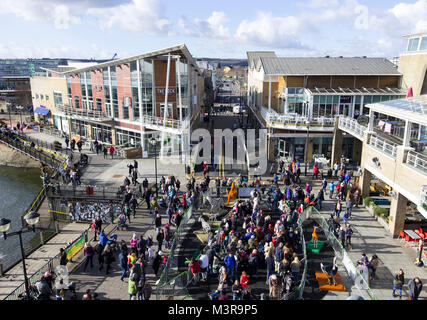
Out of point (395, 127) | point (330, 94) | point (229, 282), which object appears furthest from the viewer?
point (330, 94)

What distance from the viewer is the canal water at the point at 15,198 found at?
72.6ft

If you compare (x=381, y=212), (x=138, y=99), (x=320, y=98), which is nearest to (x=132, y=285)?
(x=381, y=212)

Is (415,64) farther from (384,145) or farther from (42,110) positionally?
(42,110)

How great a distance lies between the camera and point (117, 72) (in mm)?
36625

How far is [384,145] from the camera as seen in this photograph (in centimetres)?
2102

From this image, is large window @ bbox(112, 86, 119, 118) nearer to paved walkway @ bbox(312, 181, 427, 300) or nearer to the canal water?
the canal water

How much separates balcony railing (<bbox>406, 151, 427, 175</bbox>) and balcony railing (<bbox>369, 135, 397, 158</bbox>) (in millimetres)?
1404

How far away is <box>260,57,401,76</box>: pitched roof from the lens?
34.6 meters

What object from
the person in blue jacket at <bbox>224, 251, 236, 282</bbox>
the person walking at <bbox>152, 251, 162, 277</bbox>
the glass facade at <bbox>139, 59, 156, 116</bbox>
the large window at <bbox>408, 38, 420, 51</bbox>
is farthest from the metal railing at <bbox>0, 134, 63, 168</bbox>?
the large window at <bbox>408, 38, 420, 51</bbox>

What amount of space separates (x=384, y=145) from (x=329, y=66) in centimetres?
1777

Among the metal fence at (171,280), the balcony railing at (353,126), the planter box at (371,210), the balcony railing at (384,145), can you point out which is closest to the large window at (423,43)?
the balcony railing at (353,126)
